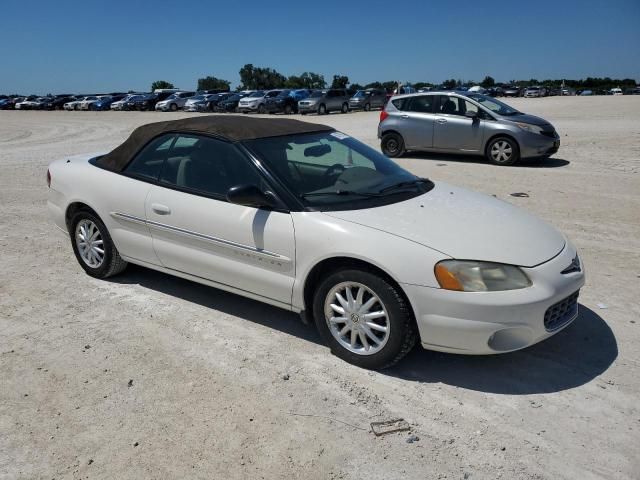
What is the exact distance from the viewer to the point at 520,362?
12.1 ft

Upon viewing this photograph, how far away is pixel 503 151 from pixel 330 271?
9.12 meters

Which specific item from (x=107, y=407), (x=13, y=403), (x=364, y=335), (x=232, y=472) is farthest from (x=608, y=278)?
(x=13, y=403)

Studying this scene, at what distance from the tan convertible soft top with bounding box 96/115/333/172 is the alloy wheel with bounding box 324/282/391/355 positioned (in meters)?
1.45

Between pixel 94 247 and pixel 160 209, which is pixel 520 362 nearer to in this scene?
pixel 160 209

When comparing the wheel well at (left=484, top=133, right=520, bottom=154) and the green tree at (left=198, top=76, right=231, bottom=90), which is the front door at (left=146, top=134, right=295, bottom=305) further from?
the green tree at (left=198, top=76, right=231, bottom=90)

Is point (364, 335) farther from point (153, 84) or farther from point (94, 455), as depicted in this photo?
point (153, 84)

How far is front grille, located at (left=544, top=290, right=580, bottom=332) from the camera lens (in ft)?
11.2

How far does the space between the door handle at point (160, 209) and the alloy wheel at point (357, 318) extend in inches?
60.5

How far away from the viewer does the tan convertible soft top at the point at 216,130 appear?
4.34 m

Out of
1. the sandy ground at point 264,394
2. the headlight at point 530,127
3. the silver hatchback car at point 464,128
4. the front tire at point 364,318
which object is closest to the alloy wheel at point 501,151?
the silver hatchback car at point 464,128

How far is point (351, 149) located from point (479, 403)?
2372mm

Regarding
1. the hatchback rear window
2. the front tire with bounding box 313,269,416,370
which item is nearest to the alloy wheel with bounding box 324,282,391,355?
the front tire with bounding box 313,269,416,370

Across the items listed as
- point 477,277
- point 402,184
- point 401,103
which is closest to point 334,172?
point 402,184

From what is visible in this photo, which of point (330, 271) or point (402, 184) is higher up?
point (402, 184)
